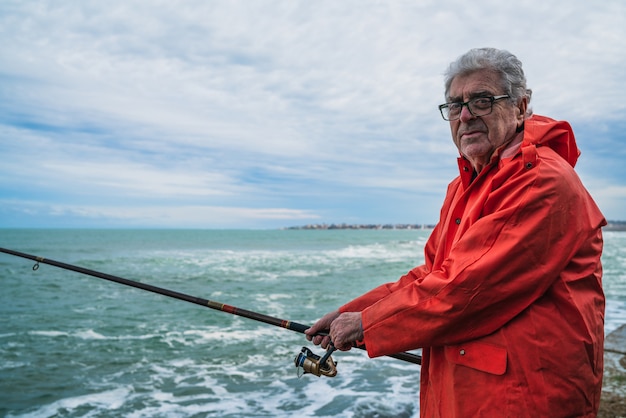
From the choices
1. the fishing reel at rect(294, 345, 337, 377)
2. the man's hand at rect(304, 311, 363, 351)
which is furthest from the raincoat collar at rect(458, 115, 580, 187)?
the fishing reel at rect(294, 345, 337, 377)

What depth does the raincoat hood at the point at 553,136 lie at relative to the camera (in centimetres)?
190

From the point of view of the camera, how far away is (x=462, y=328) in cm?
180

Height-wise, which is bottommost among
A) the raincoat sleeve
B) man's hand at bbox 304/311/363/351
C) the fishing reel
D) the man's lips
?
the fishing reel

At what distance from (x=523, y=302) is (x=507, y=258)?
0.56ft

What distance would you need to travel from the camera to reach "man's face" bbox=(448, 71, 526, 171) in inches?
83.4

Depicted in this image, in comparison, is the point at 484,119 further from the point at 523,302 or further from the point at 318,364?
the point at 318,364

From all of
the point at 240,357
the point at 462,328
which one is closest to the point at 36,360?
the point at 240,357

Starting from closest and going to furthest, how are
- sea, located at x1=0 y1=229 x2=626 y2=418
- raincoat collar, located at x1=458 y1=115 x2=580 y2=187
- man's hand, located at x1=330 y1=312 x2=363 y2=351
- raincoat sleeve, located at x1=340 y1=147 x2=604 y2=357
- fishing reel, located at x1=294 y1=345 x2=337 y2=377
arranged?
raincoat sleeve, located at x1=340 y1=147 x2=604 y2=357, raincoat collar, located at x1=458 y1=115 x2=580 y2=187, man's hand, located at x1=330 y1=312 x2=363 y2=351, fishing reel, located at x1=294 y1=345 x2=337 y2=377, sea, located at x1=0 y1=229 x2=626 y2=418

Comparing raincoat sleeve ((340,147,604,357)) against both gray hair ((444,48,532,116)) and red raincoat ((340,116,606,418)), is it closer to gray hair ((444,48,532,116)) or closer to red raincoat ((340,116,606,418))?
red raincoat ((340,116,606,418))

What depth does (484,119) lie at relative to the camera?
2150mm

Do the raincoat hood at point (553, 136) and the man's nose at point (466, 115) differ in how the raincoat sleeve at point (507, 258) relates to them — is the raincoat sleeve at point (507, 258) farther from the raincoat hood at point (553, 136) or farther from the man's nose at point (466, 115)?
the man's nose at point (466, 115)

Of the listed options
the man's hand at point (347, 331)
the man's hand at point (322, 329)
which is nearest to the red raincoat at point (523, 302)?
the man's hand at point (347, 331)

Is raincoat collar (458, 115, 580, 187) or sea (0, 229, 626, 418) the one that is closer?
raincoat collar (458, 115, 580, 187)

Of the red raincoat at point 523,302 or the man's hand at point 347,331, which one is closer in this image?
the red raincoat at point 523,302
